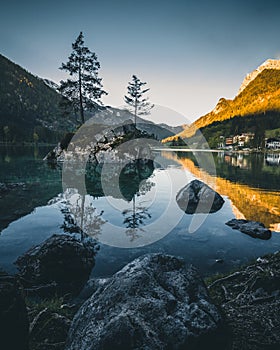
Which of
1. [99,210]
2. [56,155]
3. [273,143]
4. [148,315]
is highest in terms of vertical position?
[273,143]

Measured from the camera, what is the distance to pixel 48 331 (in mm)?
4680

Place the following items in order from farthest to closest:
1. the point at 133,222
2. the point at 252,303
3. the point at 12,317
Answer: the point at 133,222, the point at 252,303, the point at 12,317

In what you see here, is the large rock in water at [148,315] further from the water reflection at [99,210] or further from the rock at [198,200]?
the rock at [198,200]

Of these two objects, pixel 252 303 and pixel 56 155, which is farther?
pixel 56 155

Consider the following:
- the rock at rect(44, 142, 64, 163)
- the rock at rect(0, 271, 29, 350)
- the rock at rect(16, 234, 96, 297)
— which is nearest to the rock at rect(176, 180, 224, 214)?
the rock at rect(16, 234, 96, 297)

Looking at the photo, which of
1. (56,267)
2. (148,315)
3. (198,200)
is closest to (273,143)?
(198,200)

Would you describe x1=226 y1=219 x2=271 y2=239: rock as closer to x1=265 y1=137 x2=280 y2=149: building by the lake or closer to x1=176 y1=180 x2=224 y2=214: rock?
x1=176 y1=180 x2=224 y2=214: rock

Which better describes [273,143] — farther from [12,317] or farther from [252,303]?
[12,317]

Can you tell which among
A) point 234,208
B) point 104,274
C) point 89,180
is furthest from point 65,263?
point 89,180

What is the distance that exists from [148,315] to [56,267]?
5008 millimetres

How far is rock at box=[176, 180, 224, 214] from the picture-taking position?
15.4 metres

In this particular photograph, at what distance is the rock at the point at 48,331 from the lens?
13.8ft

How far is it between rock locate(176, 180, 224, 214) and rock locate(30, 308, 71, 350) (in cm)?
1101

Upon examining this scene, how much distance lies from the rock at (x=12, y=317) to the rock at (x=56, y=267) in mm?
3324
